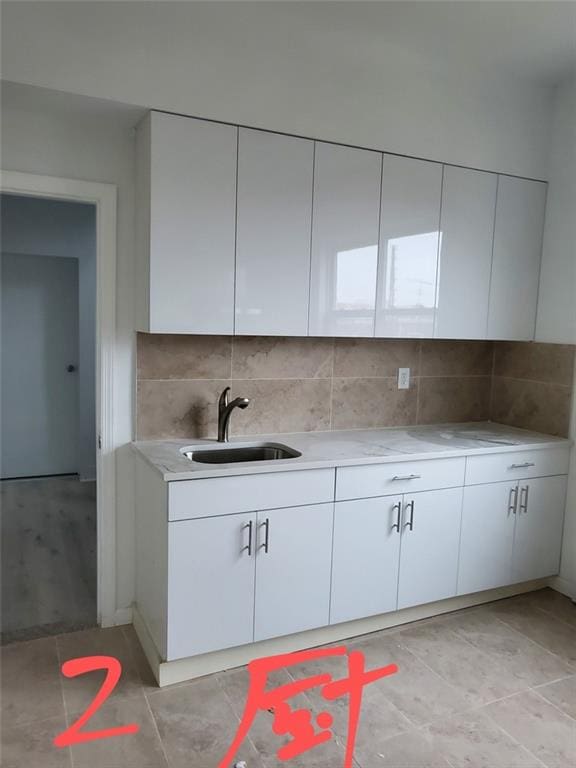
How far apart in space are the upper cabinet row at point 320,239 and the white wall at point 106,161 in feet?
0.42

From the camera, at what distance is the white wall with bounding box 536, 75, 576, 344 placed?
123 inches

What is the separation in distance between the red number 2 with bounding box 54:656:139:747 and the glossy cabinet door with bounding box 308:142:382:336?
169cm

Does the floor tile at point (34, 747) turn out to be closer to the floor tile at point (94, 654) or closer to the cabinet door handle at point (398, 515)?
the floor tile at point (94, 654)

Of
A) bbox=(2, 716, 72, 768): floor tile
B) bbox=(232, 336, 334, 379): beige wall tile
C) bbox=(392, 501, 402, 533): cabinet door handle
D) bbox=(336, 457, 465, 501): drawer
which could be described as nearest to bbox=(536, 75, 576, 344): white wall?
bbox=(336, 457, 465, 501): drawer

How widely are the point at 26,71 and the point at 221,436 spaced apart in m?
1.66

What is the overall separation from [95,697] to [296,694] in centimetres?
78

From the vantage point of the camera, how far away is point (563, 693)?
2.36 metres

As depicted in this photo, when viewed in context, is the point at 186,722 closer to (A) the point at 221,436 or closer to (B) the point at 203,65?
(A) the point at 221,436

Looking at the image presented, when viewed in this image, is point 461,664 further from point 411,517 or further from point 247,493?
point 247,493

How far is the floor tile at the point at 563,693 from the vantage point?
2271 millimetres

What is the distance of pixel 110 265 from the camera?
103 inches

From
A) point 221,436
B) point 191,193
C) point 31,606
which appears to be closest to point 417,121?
point 191,193

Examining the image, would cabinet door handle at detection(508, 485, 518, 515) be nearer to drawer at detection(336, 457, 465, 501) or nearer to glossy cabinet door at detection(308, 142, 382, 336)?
drawer at detection(336, 457, 465, 501)

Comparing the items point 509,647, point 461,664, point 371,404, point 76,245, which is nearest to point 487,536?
point 509,647
